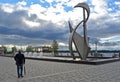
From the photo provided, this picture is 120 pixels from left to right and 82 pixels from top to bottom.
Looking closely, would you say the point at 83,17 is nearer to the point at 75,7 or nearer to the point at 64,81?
the point at 75,7

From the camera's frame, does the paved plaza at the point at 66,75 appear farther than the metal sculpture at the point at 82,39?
No

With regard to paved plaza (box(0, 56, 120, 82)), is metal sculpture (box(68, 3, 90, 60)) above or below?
above

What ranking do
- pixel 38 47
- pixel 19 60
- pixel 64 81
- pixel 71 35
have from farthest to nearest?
pixel 38 47, pixel 71 35, pixel 19 60, pixel 64 81

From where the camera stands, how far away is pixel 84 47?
99.2ft

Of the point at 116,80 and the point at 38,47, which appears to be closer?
the point at 116,80

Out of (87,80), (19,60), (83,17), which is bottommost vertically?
(87,80)

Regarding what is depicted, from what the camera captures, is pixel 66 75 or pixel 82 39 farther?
pixel 82 39

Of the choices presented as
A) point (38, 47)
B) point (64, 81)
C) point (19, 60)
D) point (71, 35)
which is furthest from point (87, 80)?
point (38, 47)

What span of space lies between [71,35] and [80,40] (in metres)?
1.24

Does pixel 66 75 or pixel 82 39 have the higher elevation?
pixel 82 39

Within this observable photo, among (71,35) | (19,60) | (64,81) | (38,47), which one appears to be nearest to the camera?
Answer: (64,81)

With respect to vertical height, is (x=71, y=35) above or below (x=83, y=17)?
below

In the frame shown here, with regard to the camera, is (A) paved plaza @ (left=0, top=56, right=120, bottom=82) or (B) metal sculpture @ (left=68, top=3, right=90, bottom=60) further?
(B) metal sculpture @ (left=68, top=3, right=90, bottom=60)

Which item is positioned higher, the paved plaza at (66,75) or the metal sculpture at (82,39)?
the metal sculpture at (82,39)
